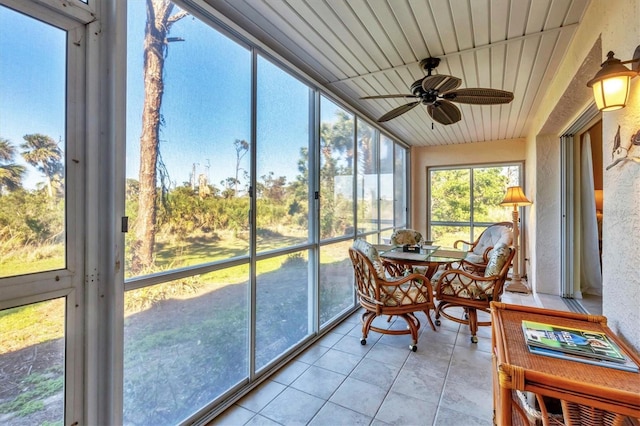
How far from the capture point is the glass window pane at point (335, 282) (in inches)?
120

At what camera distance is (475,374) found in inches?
88.9

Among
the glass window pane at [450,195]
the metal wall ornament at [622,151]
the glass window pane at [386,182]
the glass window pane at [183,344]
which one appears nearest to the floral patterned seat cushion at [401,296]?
the glass window pane at [183,344]

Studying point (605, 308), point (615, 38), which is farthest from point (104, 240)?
point (615, 38)

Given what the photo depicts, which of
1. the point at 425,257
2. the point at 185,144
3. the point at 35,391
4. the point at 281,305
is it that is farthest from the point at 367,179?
the point at 35,391

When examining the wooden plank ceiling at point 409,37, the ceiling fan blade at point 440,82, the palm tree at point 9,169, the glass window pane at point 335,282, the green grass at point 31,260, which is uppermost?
the wooden plank ceiling at point 409,37

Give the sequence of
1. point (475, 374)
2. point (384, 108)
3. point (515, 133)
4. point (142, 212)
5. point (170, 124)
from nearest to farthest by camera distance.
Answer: point (142, 212) → point (170, 124) → point (475, 374) → point (384, 108) → point (515, 133)

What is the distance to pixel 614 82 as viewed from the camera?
3.83 feet

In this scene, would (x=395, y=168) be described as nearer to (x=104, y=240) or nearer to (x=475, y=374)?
(x=475, y=374)

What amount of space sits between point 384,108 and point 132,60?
296 centimetres

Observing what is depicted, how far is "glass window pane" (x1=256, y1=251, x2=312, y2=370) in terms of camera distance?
2.22 m

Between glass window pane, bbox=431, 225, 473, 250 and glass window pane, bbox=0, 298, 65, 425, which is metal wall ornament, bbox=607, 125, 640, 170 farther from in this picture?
glass window pane, bbox=431, 225, 473, 250

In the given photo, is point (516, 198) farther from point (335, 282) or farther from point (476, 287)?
point (335, 282)

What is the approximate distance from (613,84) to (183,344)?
243cm

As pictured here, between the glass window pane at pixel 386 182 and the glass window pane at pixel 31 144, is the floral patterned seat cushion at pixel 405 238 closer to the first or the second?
the glass window pane at pixel 386 182
